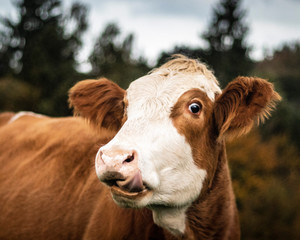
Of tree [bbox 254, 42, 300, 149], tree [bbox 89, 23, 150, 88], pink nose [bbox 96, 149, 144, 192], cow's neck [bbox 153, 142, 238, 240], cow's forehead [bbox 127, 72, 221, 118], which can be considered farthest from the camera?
tree [bbox 254, 42, 300, 149]

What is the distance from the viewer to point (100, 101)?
3.01m

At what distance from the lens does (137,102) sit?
2389 mm

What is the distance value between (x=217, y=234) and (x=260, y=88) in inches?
49.2

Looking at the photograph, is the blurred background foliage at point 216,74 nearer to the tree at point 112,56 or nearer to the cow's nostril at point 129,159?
the tree at point 112,56

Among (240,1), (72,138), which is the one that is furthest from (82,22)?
(72,138)

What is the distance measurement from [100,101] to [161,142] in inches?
41.9

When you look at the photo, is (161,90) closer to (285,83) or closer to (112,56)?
(112,56)

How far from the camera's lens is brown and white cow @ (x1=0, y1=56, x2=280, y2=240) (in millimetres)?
2078

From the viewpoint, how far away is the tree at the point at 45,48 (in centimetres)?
1880

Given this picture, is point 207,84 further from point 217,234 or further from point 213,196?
point 217,234

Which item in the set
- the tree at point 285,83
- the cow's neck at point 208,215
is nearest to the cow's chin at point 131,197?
the cow's neck at point 208,215

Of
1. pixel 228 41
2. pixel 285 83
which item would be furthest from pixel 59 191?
pixel 285 83

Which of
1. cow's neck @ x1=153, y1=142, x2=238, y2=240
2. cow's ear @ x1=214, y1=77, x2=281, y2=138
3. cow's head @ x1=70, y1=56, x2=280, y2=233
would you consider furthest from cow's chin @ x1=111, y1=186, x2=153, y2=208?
cow's ear @ x1=214, y1=77, x2=281, y2=138

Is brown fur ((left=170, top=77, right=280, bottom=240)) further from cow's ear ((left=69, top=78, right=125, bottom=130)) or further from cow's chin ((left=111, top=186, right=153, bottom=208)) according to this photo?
cow's ear ((left=69, top=78, right=125, bottom=130))
